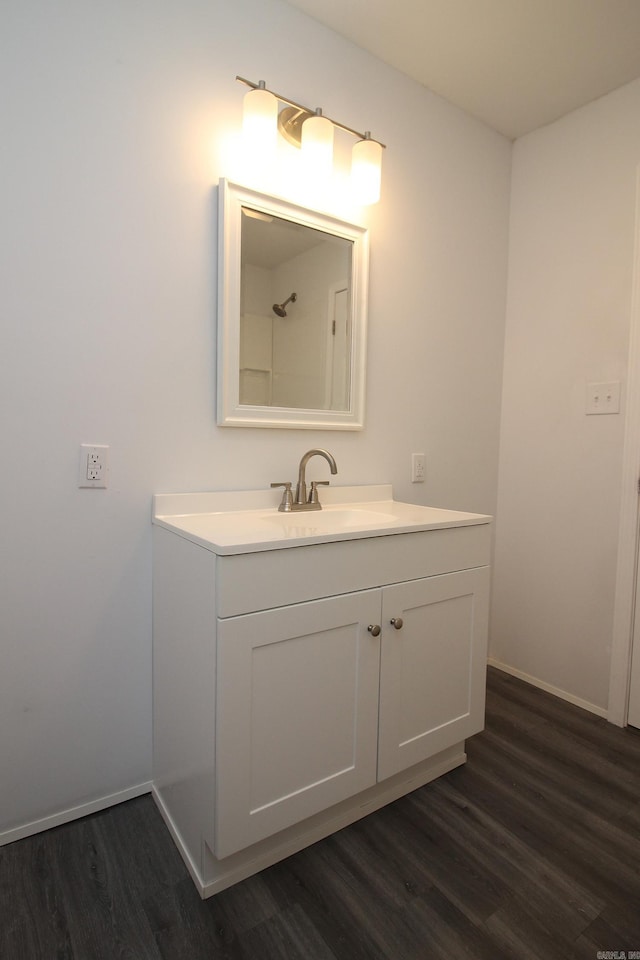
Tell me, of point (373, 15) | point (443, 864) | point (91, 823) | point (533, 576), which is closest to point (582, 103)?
point (373, 15)

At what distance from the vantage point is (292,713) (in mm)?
1179

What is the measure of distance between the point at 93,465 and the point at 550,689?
1987 mm

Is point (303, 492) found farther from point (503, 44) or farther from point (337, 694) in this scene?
point (503, 44)

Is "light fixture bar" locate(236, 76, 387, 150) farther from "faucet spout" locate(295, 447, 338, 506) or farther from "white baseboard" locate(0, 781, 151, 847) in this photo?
"white baseboard" locate(0, 781, 151, 847)

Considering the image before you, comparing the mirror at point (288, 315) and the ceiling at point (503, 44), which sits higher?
the ceiling at point (503, 44)

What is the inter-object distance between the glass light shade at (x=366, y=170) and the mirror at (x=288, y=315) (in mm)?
107

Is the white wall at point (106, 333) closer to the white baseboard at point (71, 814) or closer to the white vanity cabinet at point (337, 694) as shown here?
the white baseboard at point (71, 814)

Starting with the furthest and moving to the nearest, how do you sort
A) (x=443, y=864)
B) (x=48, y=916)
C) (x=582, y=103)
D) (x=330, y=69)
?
(x=582, y=103) → (x=330, y=69) → (x=443, y=864) → (x=48, y=916)

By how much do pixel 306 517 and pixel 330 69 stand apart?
1.47 meters

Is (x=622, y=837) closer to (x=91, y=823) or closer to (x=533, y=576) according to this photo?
(x=533, y=576)

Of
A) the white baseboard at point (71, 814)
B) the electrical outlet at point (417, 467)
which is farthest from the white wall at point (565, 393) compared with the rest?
the white baseboard at point (71, 814)

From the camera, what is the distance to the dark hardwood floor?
1.04 meters

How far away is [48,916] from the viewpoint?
109 centimetres

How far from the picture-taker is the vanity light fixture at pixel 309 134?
1.43 metres
